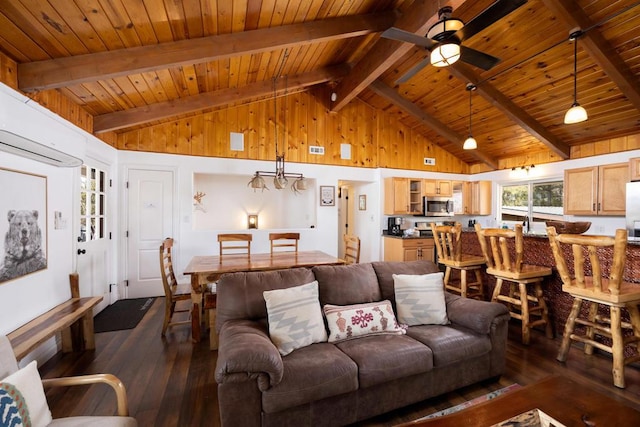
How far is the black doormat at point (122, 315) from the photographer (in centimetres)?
336

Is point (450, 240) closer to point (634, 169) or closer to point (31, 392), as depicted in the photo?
point (634, 169)

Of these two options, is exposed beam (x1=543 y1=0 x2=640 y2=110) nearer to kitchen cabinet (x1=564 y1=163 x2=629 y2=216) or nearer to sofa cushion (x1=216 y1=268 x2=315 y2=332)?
kitchen cabinet (x1=564 y1=163 x2=629 y2=216)

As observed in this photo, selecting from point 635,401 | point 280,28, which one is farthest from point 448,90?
point 635,401

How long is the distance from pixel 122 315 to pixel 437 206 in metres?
5.87

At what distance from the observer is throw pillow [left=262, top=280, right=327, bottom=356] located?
75.6 inches

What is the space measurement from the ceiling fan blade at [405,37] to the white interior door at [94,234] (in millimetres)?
3690

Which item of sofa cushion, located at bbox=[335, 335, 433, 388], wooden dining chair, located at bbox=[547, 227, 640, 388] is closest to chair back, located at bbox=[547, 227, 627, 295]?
wooden dining chair, located at bbox=[547, 227, 640, 388]

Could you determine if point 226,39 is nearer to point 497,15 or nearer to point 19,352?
point 497,15

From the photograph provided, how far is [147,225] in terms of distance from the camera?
14.9ft

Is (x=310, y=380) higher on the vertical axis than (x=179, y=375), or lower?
higher

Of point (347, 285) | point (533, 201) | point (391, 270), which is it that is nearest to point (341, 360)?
point (347, 285)

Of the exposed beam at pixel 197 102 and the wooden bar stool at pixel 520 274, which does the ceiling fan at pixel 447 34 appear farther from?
the exposed beam at pixel 197 102

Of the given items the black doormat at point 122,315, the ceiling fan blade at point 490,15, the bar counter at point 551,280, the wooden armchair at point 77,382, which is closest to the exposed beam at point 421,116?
the ceiling fan blade at point 490,15

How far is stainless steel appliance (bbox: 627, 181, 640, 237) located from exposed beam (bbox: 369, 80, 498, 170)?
2473 millimetres
